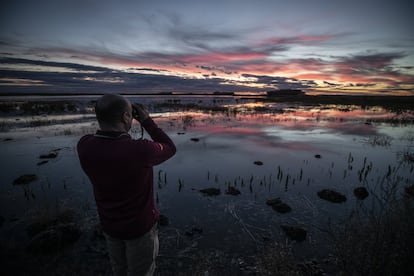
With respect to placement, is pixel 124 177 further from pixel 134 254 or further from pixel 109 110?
pixel 134 254

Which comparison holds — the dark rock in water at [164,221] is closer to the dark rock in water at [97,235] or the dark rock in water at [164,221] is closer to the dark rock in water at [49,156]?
the dark rock in water at [97,235]

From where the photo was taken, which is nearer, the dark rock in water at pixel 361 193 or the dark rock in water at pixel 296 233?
the dark rock in water at pixel 296 233

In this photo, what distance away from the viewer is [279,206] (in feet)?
22.3

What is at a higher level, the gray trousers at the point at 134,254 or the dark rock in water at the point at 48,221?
the gray trousers at the point at 134,254

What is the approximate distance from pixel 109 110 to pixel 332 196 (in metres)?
7.59

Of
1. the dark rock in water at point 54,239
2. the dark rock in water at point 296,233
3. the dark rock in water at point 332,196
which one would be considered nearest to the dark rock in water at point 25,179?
the dark rock in water at point 54,239

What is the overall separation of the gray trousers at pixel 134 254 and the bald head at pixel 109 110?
1.43 meters

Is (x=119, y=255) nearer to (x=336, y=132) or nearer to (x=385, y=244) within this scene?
(x=385, y=244)

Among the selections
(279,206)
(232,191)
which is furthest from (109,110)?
(232,191)

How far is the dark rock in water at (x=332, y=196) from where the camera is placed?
7.25m

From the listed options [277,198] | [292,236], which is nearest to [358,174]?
[277,198]

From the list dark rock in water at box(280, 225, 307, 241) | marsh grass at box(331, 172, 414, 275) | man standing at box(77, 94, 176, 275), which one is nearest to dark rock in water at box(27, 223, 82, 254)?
man standing at box(77, 94, 176, 275)

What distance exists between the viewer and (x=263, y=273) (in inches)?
171

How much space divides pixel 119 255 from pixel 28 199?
618 cm
